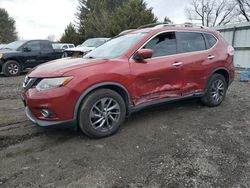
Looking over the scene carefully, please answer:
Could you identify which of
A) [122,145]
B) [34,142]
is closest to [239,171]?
[122,145]

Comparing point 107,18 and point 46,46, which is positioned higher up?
point 107,18

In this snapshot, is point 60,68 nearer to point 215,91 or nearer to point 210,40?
point 210,40

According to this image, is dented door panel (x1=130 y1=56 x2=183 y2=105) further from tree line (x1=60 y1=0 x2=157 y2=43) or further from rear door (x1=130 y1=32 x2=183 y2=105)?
tree line (x1=60 y1=0 x2=157 y2=43)

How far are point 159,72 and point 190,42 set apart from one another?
1.23 meters

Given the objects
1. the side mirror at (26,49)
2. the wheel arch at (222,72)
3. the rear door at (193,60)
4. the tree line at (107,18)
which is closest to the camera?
the rear door at (193,60)

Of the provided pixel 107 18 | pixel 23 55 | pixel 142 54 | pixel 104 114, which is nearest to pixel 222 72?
pixel 142 54

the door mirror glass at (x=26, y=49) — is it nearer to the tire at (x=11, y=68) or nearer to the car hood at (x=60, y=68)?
the tire at (x=11, y=68)

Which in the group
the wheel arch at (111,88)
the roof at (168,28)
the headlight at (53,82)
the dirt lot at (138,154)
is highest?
the roof at (168,28)

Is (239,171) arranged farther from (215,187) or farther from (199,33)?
(199,33)

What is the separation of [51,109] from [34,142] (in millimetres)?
689

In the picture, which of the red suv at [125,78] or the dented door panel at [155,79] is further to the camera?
the dented door panel at [155,79]

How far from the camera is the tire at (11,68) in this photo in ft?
36.3

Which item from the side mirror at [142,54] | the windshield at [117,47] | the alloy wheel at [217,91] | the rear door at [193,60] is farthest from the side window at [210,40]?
the side mirror at [142,54]

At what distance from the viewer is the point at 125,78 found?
4121 millimetres
